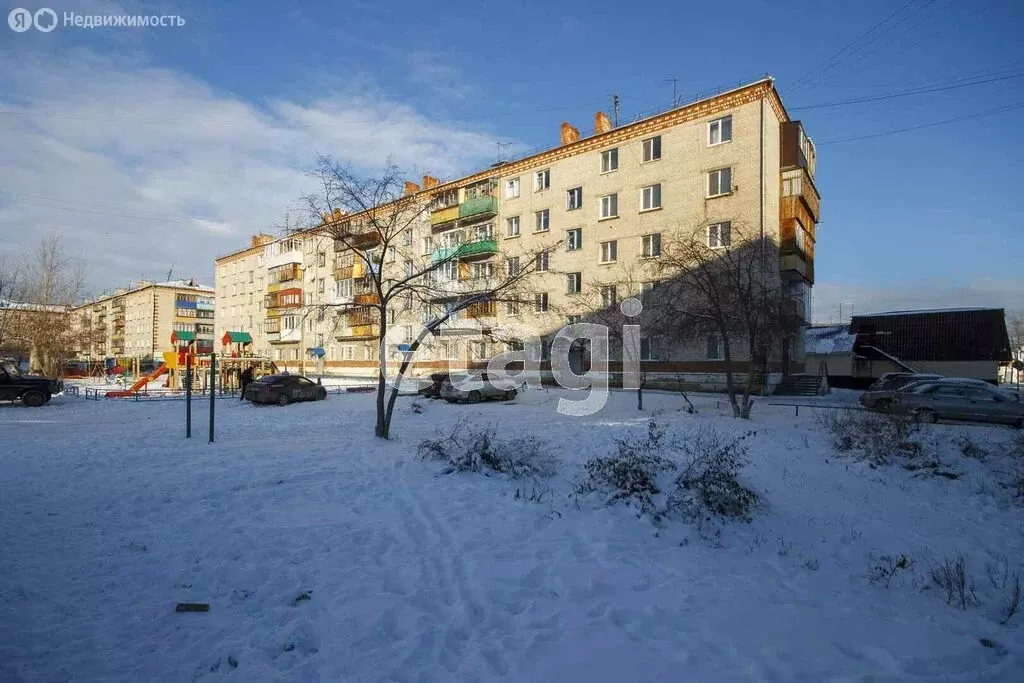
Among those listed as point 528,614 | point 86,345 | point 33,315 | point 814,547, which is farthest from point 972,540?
point 86,345

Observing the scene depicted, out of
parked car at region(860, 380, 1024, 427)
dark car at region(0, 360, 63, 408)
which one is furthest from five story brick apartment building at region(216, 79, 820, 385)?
dark car at region(0, 360, 63, 408)

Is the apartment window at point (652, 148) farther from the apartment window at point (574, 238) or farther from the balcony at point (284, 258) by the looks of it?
the balcony at point (284, 258)

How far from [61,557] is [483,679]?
4515 millimetres

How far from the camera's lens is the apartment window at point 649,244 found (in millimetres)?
29500

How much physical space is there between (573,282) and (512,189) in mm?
8678

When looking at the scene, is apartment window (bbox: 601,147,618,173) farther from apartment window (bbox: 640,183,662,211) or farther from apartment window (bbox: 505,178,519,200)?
apartment window (bbox: 505,178,519,200)

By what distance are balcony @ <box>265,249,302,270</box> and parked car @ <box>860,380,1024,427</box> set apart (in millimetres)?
49024

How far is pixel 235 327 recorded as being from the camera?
61.7m

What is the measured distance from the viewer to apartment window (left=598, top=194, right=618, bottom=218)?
31422 millimetres

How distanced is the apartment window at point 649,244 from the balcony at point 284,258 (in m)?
35.4

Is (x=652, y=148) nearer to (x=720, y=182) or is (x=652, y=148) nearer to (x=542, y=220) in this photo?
(x=720, y=182)

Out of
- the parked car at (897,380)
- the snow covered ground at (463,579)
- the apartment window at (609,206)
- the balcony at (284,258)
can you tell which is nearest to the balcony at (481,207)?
the apartment window at (609,206)

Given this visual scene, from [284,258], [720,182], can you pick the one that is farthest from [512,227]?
[284,258]

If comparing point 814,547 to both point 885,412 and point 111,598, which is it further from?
point 885,412
